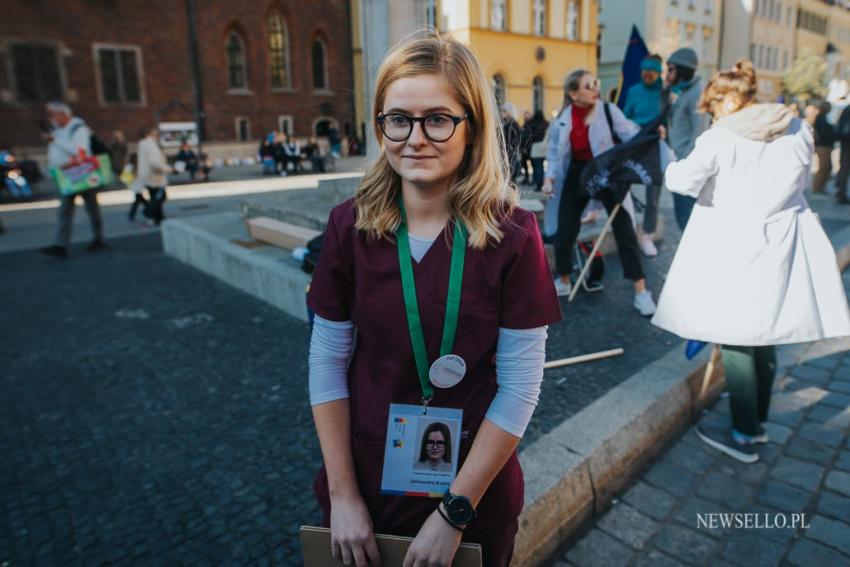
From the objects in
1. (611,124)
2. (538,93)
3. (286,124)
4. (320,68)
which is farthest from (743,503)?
(538,93)

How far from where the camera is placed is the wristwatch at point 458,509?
137 cm

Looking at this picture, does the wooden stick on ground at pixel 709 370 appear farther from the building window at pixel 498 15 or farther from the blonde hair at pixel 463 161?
the building window at pixel 498 15

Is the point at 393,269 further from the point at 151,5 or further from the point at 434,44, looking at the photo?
the point at 151,5

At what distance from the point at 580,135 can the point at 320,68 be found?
31.4 m

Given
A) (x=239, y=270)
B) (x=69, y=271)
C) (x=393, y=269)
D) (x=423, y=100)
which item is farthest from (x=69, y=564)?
(x=69, y=271)

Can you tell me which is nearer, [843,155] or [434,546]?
[434,546]

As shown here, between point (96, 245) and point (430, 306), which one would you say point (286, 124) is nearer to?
point (96, 245)

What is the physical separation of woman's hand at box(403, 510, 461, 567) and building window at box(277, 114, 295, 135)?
3216 centimetres

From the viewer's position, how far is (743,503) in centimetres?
276

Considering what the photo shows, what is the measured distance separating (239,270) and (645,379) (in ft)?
14.0

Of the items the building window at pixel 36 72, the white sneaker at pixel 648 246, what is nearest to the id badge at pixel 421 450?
the white sneaker at pixel 648 246

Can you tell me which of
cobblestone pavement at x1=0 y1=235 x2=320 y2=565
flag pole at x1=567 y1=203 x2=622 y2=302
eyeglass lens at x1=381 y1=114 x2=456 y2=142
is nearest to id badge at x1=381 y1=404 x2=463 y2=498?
eyeglass lens at x1=381 y1=114 x2=456 y2=142

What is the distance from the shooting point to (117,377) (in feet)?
13.7

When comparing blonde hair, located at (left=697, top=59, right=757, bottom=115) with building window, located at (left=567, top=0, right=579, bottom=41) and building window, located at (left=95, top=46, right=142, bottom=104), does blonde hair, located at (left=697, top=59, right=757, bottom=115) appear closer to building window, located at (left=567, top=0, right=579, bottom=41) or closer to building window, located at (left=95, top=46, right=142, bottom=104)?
building window, located at (left=95, top=46, right=142, bottom=104)
